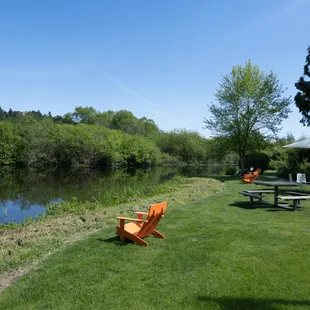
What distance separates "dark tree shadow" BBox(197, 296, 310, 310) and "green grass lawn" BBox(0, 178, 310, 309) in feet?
0.04

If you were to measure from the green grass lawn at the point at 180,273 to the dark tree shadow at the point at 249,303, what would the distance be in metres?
0.01

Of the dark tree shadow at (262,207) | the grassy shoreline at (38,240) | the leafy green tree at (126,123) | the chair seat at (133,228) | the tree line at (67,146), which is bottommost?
the grassy shoreline at (38,240)

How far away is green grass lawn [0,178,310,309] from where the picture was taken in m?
3.74

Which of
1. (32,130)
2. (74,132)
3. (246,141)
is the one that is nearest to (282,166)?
(246,141)

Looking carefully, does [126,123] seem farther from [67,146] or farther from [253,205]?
[253,205]

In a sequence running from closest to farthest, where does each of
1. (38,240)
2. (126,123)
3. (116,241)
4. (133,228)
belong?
(116,241) → (38,240) → (133,228) → (126,123)

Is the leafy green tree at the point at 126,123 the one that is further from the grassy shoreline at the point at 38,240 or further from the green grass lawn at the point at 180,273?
the green grass lawn at the point at 180,273

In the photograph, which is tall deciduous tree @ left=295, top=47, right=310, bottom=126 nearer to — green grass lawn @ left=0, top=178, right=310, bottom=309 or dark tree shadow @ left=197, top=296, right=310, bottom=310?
green grass lawn @ left=0, top=178, right=310, bottom=309

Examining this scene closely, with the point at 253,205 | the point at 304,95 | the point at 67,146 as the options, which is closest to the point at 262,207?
the point at 253,205

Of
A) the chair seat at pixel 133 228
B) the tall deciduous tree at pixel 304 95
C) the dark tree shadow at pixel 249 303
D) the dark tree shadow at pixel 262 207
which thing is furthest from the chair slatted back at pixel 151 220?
the tall deciduous tree at pixel 304 95

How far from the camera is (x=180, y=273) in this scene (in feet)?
14.8

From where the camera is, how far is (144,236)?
20.8 feet

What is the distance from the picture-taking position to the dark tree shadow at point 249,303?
356cm

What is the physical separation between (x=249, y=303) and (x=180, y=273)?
46.4 inches
